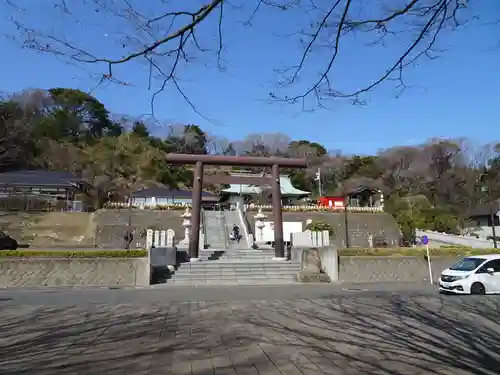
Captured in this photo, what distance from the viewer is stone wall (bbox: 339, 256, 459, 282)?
1758 centimetres

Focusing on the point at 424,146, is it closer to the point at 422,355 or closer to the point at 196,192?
the point at 196,192

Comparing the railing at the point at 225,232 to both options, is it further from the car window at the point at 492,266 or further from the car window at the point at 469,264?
the car window at the point at 492,266

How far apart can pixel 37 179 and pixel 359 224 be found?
116 ft

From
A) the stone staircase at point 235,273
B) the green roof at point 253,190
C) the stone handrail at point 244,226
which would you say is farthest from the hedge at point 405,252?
the green roof at point 253,190

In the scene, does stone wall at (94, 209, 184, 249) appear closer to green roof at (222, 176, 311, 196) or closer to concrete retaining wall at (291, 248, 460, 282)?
green roof at (222, 176, 311, 196)

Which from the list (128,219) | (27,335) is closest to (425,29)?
(27,335)

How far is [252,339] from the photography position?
5.79m

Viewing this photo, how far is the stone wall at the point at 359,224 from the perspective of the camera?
37.7 m

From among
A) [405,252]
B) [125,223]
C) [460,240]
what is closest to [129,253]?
[405,252]

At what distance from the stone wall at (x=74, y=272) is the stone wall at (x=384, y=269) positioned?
28.3ft

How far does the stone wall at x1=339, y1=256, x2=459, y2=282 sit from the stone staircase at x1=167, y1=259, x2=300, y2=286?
2.42 metres

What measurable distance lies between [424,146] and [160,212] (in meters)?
40.0

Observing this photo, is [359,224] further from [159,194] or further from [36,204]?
[36,204]

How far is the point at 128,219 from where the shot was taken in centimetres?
3528
